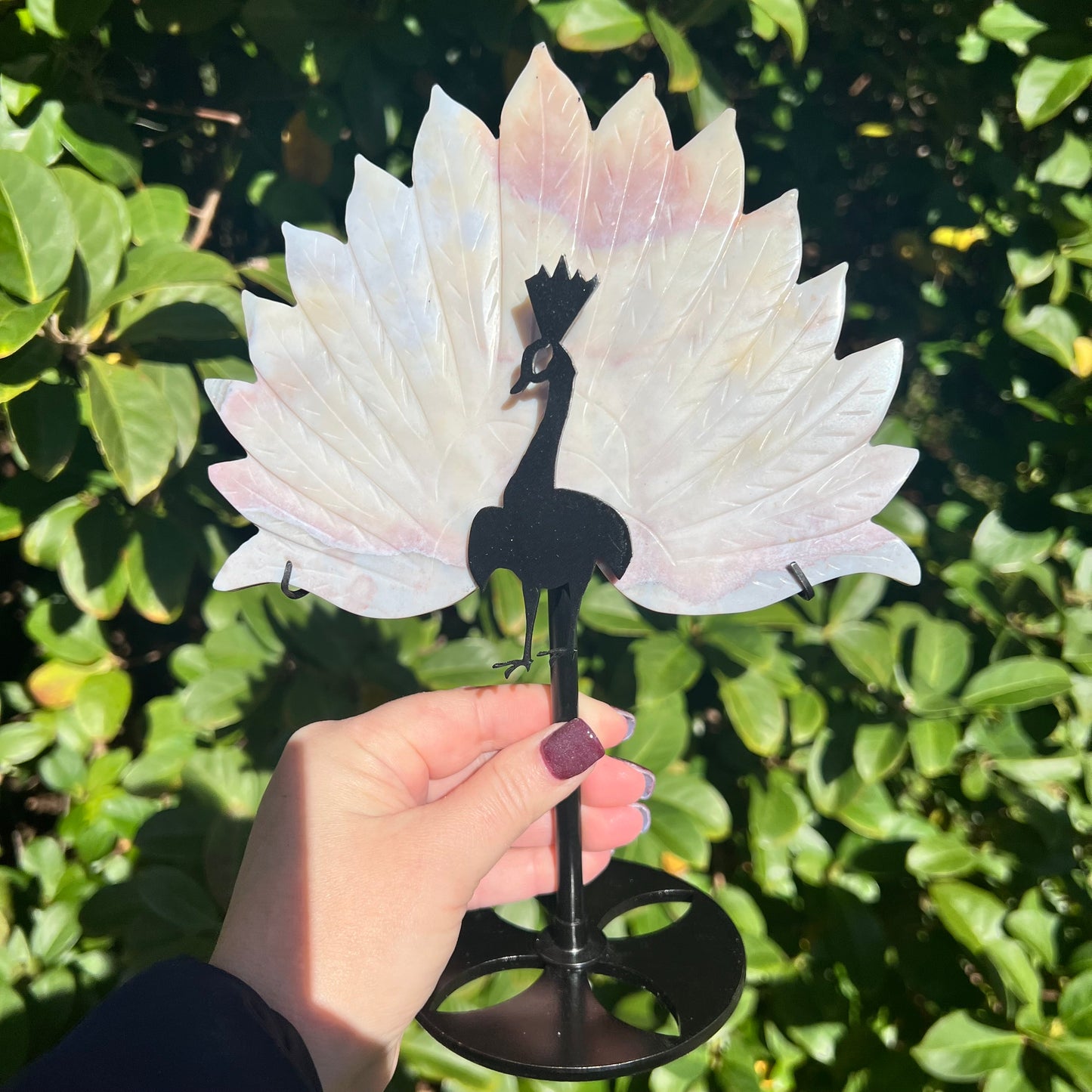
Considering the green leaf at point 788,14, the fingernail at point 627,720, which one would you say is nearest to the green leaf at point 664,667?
the fingernail at point 627,720

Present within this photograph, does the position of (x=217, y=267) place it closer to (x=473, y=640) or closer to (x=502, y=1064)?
(x=473, y=640)

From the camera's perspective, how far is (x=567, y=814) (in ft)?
2.73

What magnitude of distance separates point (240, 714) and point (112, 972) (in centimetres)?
41

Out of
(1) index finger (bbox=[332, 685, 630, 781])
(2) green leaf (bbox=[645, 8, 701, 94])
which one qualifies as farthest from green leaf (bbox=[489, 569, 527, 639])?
(2) green leaf (bbox=[645, 8, 701, 94])

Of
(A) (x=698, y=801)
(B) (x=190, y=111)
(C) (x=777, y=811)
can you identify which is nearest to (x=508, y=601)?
(A) (x=698, y=801)

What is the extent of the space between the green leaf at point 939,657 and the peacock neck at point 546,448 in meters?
0.64

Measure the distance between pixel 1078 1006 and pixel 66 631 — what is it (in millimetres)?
1398

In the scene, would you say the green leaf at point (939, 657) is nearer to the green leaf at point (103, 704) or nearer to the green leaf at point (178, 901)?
the green leaf at point (178, 901)

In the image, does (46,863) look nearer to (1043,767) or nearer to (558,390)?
(558,390)

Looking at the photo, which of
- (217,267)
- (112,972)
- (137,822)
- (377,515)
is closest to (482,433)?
(377,515)

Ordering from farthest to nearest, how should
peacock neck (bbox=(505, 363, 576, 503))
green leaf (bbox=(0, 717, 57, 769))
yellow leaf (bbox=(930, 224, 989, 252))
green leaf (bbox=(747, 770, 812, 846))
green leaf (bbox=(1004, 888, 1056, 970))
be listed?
yellow leaf (bbox=(930, 224, 989, 252)) < green leaf (bbox=(0, 717, 57, 769)) < green leaf (bbox=(747, 770, 812, 846)) < green leaf (bbox=(1004, 888, 1056, 970)) < peacock neck (bbox=(505, 363, 576, 503))

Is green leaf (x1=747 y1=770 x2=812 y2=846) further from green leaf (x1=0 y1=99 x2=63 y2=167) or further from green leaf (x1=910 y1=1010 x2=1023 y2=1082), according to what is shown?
green leaf (x1=0 y1=99 x2=63 y2=167)

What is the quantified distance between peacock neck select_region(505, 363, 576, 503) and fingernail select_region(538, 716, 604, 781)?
215 millimetres

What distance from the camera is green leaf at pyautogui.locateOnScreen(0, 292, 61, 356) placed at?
Answer: 768 mm
